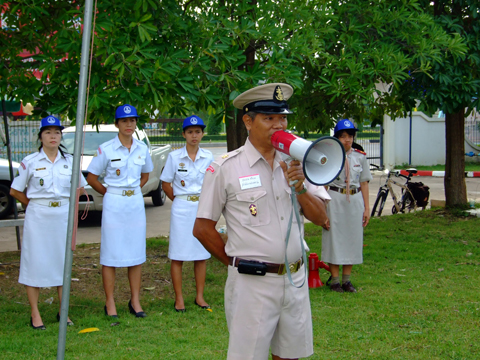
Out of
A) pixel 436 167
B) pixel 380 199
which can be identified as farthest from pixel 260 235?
pixel 436 167

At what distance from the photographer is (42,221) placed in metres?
5.30

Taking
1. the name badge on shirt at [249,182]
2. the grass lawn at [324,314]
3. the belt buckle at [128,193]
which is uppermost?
the name badge on shirt at [249,182]

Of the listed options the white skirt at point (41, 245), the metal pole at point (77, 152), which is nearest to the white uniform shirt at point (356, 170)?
the white skirt at point (41, 245)

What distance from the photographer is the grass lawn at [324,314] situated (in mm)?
4594

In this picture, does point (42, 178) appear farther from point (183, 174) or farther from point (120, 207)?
point (183, 174)

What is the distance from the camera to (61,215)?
536 centimetres

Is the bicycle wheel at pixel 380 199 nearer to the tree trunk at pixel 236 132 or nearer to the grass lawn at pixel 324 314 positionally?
the grass lawn at pixel 324 314

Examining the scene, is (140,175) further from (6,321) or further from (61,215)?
(6,321)

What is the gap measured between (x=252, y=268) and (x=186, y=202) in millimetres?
3048

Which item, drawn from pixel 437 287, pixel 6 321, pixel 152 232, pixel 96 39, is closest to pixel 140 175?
pixel 96 39

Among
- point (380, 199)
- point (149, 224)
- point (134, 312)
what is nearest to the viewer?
point (134, 312)

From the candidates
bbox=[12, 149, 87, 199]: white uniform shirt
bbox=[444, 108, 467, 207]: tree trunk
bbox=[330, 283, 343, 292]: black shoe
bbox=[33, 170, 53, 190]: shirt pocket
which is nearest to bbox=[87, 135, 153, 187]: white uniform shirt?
bbox=[12, 149, 87, 199]: white uniform shirt

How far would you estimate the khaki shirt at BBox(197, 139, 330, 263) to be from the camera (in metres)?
3.03

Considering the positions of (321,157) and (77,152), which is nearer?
(321,157)
